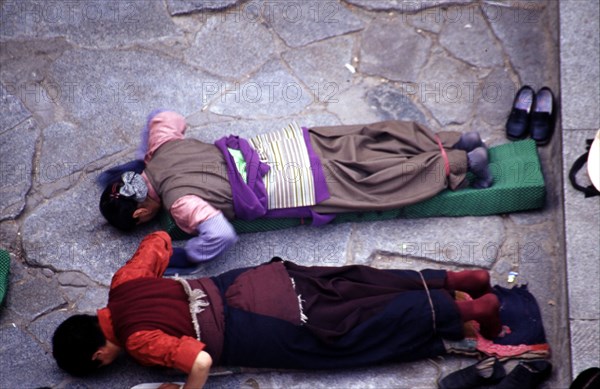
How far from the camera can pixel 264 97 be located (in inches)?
217

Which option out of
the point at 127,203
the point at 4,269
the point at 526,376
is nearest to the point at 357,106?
the point at 127,203

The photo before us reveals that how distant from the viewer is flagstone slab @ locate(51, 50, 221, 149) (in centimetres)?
541

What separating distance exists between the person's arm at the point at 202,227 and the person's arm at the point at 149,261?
0.54 ft

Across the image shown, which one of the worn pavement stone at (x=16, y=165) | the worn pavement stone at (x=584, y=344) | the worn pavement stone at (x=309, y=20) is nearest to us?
the worn pavement stone at (x=584, y=344)

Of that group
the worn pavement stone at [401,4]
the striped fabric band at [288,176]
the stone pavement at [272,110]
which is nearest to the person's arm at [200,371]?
the stone pavement at [272,110]

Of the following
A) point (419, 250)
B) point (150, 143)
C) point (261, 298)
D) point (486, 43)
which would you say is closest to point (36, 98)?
point (150, 143)

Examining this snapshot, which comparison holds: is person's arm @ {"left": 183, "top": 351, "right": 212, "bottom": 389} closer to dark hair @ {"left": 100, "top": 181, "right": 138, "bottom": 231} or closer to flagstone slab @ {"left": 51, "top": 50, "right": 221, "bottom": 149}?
dark hair @ {"left": 100, "top": 181, "right": 138, "bottom": 231}

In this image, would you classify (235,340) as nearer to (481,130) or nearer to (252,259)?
(252,259)

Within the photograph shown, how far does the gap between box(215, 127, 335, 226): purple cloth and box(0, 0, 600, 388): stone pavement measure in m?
0.19

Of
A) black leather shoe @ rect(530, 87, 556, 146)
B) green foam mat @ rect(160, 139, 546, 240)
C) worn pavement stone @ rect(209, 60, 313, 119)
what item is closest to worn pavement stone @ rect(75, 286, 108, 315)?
green foam mat @ rect(160, 139, 546, 240)

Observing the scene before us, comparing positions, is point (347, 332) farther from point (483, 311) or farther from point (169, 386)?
point (169, 386)

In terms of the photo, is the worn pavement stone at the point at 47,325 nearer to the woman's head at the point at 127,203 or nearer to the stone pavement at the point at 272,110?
the stone pavement at the point at 272,110

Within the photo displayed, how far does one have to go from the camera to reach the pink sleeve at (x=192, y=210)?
4570 millimetres

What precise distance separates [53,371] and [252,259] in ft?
4.31
